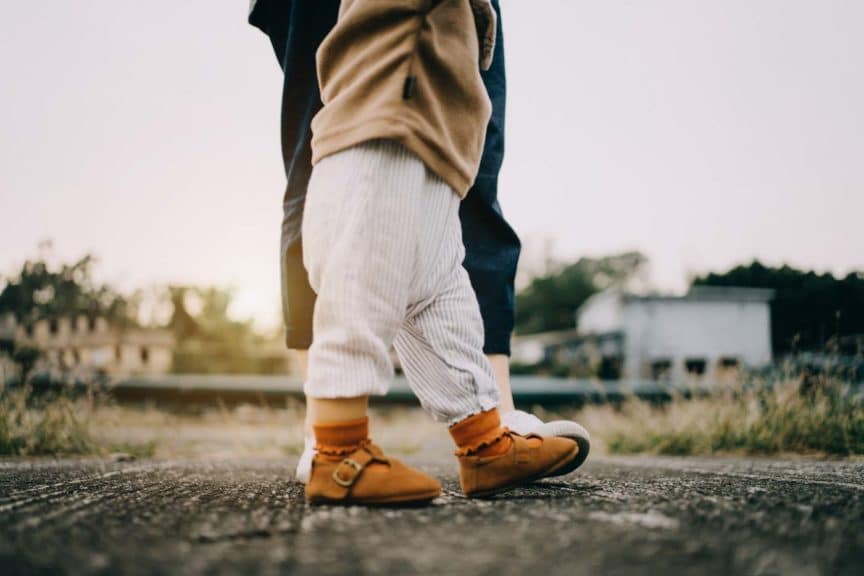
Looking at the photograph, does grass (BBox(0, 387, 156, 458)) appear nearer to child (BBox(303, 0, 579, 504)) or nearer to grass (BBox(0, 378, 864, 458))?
grass (BBox(0, 378, 864, 458))

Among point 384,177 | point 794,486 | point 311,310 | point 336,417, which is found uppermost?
point 384,177

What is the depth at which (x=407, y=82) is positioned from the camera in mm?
1144

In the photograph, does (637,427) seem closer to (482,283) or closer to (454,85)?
(482,283)

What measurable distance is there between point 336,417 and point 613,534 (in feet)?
1.66

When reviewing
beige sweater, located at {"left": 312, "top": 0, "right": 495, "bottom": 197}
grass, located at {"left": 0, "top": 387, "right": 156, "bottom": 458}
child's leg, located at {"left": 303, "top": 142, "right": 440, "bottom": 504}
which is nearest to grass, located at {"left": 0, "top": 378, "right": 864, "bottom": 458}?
grass, located at {"left": 0, "top": 387, "right": 156, "bottom": 458}

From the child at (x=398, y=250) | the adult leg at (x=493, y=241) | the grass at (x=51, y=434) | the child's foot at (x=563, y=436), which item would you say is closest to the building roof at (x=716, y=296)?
the adult leg at (x=493, y=241)

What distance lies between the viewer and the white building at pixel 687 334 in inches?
187

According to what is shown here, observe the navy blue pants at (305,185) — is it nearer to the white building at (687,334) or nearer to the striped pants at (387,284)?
the striped pants at (387,284)

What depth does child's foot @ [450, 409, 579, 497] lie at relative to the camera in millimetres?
1210

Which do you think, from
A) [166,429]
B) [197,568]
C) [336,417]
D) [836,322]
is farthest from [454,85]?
[166,429]

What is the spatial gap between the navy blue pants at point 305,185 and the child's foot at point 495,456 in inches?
19.3

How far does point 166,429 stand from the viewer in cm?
512

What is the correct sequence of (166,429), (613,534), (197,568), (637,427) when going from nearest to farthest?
(197,568) < (613,534) < (637,427) < (166,429)

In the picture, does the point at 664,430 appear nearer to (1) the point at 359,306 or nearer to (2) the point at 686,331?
(1) the point at 359,306
